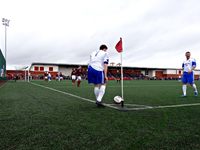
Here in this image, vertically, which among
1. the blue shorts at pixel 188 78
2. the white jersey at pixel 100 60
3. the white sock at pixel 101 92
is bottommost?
the white sock at pixel 101 92

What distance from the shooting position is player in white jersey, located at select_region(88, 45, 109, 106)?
5.56m

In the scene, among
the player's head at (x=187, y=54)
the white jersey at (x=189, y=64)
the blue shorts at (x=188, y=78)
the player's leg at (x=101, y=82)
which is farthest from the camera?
the blue shorts at (x=188, y=78)

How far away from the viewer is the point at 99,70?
18.4 feet

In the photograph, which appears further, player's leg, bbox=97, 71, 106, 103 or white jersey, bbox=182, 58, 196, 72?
white jersey, bbox=182, 58, 196, 72

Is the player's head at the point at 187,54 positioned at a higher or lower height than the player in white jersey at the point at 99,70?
higher

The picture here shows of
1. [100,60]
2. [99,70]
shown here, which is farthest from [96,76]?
[100,60]

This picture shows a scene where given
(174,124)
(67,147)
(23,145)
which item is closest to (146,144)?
(67,147)

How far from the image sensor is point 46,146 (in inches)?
97.7

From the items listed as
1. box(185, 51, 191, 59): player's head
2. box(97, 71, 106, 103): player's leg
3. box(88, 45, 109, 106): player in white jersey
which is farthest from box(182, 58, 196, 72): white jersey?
box(97, 71, 106, 103): player's leg

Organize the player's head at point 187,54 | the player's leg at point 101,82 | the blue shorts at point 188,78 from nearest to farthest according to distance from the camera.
Answer: the player's leg at point 101,82, the player's head at point 187,54, the blue shorts at point 188,78

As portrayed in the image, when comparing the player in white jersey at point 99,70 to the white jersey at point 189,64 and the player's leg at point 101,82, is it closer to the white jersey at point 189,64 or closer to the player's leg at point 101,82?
the player's leg at point 101,82

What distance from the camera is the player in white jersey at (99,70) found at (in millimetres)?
5562

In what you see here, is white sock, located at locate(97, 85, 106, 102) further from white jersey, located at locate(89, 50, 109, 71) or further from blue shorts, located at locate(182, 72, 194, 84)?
blue shorts, located at locate(182, 72, 194, 84)

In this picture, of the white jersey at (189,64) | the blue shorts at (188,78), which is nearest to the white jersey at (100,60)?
the white jersey at (189,64)
